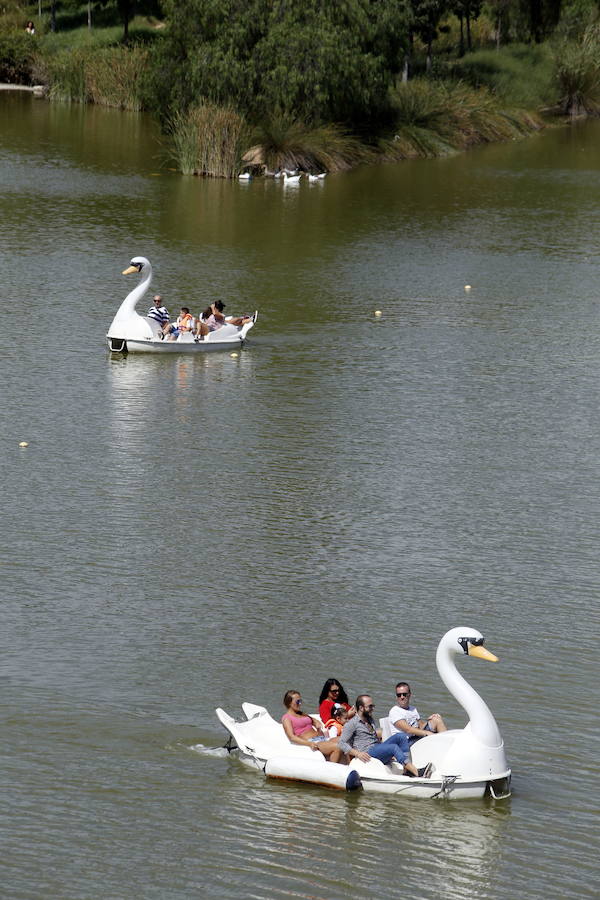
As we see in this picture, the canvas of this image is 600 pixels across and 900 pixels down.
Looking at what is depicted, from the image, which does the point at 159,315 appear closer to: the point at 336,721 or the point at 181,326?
the point at 181,326

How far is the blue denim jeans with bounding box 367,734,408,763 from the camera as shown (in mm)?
11664

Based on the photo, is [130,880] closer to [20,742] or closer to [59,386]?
[20,742]

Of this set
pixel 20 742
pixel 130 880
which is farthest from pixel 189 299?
pixel 130 880

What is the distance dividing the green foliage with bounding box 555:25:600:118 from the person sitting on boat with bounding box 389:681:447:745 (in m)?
56.0

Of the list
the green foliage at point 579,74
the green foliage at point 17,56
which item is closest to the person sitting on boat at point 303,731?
the green foliage at point 579,74

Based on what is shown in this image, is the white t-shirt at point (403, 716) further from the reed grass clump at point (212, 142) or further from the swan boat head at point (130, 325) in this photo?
the reed grass clump at point (212, 142)

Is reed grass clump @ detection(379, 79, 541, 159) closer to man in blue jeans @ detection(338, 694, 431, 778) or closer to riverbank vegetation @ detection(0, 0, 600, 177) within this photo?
riverbank vegetation @ detection(0, 0, 600, 177)

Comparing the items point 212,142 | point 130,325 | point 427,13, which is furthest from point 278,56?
point 130,325

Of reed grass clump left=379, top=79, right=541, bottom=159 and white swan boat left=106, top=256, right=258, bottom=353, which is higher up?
reed grass clump left=379, top=79, right=541, bottom=159

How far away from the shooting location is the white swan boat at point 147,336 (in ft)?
81.9

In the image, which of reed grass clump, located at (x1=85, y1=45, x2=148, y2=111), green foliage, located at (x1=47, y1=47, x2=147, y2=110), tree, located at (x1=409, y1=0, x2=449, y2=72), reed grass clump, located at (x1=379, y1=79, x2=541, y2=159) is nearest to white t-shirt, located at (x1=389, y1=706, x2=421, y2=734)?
reed grass clump, located at (x1=379, y1=79, x2=541, y2=159)

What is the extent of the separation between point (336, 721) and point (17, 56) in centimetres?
6426

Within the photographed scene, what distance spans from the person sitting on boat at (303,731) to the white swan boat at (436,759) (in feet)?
0.27

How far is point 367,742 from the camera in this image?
11805 mm
